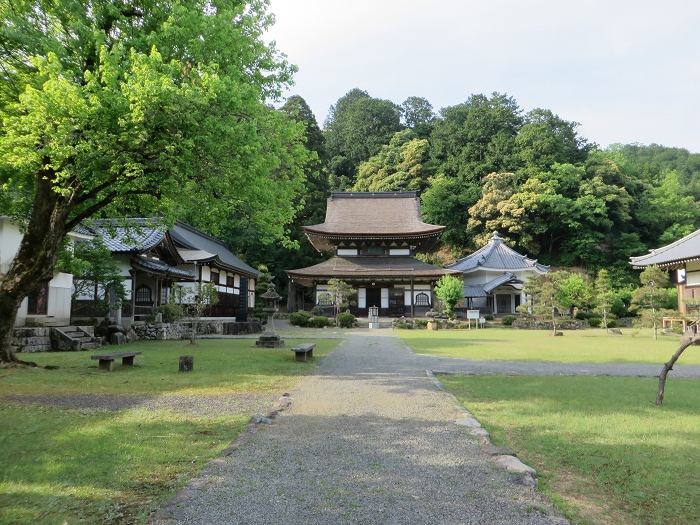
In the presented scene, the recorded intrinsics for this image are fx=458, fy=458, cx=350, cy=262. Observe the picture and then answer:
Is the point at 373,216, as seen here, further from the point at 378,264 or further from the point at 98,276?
the point at 98,276

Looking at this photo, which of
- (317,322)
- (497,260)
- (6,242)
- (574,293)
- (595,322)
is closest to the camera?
(6,242)

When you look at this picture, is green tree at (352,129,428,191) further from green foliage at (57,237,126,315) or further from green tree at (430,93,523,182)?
green foliage at (57,237,126,315)

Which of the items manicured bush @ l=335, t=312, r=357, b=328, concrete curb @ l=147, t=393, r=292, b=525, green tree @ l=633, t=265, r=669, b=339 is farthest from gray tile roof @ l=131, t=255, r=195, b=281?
green tree @ l=633, t=265, r=669, b=339

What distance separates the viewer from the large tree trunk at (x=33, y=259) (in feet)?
29.4

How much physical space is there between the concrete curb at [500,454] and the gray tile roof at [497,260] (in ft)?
107

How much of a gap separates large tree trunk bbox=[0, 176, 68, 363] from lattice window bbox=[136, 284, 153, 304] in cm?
1123

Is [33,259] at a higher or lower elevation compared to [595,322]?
higher

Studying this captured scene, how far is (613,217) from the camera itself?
42562 millimetres

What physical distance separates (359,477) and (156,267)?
16563mm

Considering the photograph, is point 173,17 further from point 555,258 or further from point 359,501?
point 555,258

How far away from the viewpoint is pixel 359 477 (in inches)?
140

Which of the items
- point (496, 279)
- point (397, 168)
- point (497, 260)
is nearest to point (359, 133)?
point (397, 168)

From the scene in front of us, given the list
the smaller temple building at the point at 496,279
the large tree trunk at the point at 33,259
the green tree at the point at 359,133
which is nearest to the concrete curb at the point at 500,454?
the large tree trunk at the point at 33,259

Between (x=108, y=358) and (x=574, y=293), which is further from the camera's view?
(x=574, y=293)
